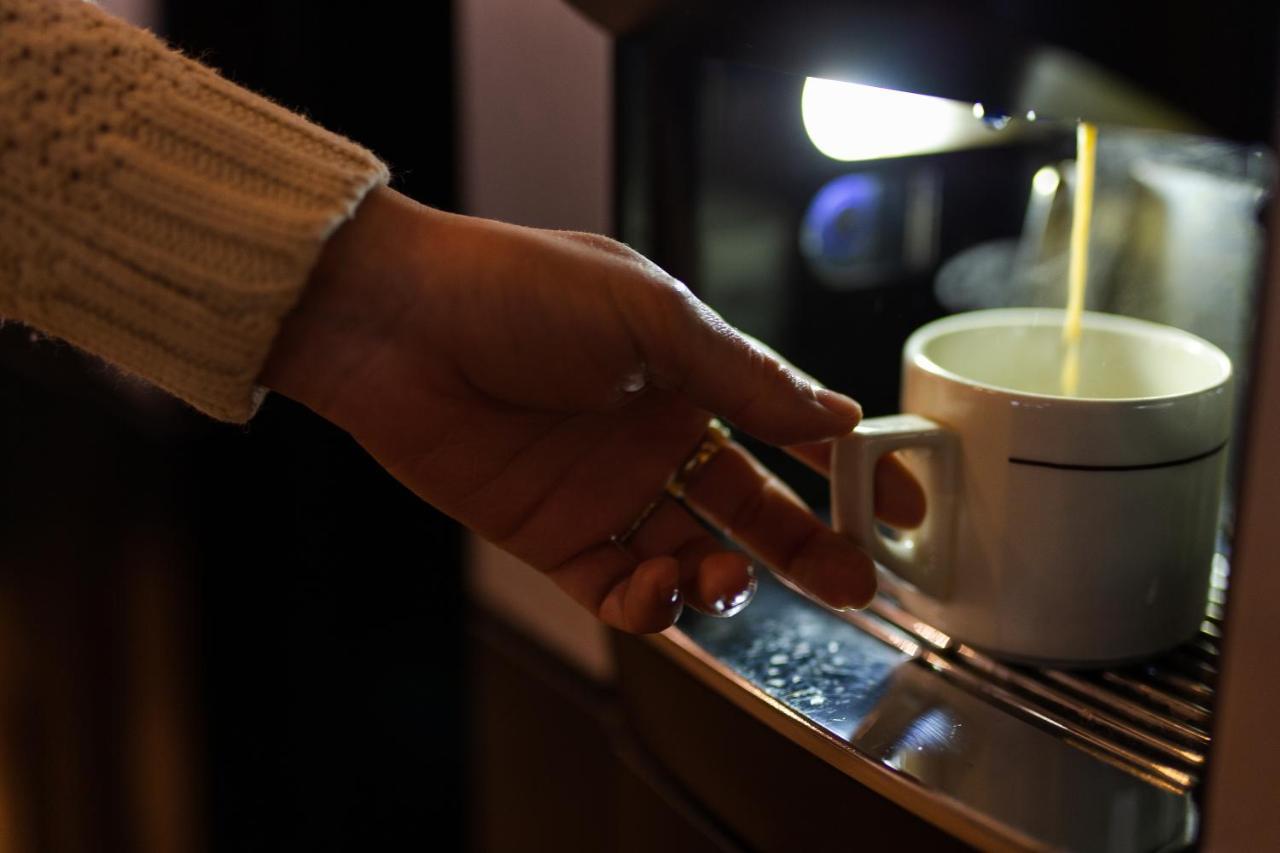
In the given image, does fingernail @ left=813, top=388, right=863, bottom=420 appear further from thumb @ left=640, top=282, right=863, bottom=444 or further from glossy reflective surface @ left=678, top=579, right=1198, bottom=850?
glossy reflective surface @ left=678, top=579, right=1198, bottom=850

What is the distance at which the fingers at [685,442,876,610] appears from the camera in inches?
18.9

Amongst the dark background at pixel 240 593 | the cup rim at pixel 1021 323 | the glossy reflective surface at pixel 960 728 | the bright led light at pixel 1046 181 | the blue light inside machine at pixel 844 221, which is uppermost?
the bright led light at pixel 1046 181

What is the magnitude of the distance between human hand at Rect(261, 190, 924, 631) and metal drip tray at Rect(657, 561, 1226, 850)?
0.03m

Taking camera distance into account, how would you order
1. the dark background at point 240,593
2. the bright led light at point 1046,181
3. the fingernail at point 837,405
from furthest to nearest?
the dark background at point 240,593 → the bright led light at point 1046,181 → the fingernail at point 837,405

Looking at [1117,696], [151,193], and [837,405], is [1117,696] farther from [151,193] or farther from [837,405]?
[151,193]

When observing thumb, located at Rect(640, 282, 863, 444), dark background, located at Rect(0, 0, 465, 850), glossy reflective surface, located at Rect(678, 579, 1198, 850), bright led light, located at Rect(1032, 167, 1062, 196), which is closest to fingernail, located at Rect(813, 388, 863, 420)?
thumb, located at Rect(640, 282, 863, 444)

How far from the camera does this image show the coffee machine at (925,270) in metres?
0.34

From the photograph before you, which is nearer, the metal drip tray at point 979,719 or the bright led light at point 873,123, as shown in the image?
the metal drip tray at point 979,719

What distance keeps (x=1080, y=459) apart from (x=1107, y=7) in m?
0.16

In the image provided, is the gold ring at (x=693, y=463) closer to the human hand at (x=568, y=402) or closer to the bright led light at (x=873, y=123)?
the human hand at (x=568, y=402)

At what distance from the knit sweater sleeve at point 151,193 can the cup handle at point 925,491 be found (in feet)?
0.66

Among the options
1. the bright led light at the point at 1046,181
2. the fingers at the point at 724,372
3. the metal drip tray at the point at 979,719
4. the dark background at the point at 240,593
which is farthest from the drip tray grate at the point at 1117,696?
the dark background at the point at 240,593

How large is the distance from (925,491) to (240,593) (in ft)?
1.81

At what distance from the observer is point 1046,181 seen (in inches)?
23.0
